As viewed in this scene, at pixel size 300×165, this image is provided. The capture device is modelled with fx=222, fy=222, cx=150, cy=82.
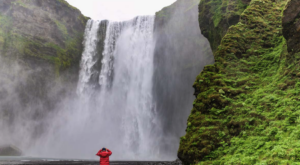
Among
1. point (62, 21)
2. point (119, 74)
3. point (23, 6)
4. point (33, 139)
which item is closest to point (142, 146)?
point (119, 74)

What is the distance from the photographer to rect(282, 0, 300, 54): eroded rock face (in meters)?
10.3

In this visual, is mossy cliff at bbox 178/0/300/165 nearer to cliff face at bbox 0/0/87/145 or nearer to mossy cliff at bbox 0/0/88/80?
cliff face at bbox 0/0/87/145

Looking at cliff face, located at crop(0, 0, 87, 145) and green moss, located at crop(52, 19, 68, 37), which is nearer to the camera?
cliff face, located at crop(0, 0, 87, 145)

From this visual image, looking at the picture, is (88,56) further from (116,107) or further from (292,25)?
(292,25)

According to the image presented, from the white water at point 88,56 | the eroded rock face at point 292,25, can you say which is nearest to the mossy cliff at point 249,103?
the eroded rock face at point 292,25

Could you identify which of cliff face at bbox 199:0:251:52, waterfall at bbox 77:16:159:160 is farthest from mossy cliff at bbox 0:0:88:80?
cliff face at bbox 199:0:251:52

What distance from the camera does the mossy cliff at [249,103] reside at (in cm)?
796

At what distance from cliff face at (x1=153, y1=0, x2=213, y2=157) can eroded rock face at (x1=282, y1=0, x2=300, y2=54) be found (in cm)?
2052

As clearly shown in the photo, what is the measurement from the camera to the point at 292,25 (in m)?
10.6

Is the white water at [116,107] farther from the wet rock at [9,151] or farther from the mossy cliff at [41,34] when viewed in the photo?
the wet rock at [9,151]

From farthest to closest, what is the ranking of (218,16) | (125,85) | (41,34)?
(41,34), (125,85), (218,16)

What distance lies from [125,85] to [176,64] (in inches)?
362

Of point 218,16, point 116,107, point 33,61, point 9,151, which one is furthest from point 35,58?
point 218,16

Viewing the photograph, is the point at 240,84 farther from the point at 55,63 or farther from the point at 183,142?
the point at 55,63
